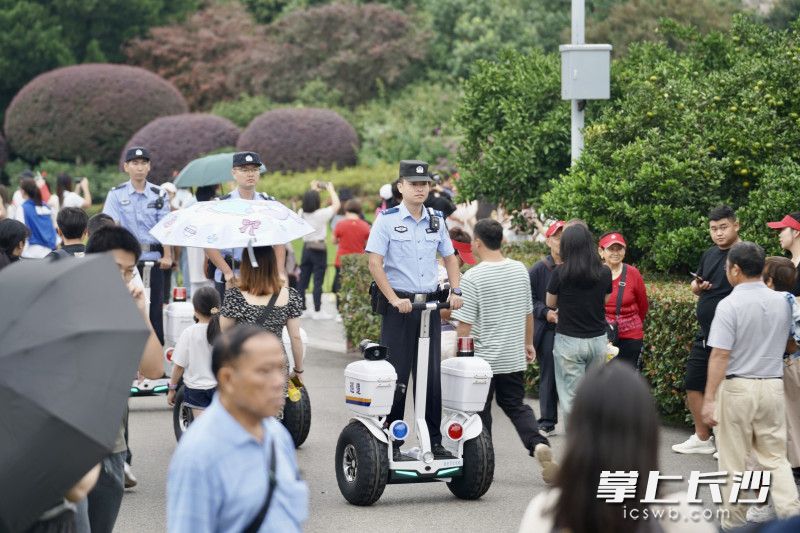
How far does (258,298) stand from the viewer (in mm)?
8398

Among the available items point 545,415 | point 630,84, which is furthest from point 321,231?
point 545,415

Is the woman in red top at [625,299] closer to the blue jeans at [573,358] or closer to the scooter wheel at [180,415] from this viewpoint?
the blue jeans at [573,358]

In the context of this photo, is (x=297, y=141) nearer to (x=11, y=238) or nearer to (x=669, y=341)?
(x=669, y=341)

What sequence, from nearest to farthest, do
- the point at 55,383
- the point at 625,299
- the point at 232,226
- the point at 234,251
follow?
the point at 55,383 → the point at 232,226 → the point at 625,299 → the point at 234,251

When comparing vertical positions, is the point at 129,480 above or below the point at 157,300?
below

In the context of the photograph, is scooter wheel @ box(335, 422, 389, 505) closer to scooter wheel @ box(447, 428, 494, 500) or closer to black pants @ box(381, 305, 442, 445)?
black pants @ box(381, 305, 442, 445)

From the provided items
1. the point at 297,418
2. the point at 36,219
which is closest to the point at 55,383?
the point at 297,418

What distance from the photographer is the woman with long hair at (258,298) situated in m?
8.35

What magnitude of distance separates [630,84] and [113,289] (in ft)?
34.7

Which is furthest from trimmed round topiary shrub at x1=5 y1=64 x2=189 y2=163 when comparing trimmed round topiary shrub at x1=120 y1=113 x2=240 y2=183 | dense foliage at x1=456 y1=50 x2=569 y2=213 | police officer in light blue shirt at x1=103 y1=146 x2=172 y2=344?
police officer in light blue shirt at x1=103 y1=146 x2=172 y2=344

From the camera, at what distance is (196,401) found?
9492mm

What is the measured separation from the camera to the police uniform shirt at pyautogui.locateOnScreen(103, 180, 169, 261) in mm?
12258

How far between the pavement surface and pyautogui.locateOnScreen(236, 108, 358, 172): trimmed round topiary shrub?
72.5 ft

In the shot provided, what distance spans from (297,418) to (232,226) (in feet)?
6.55
